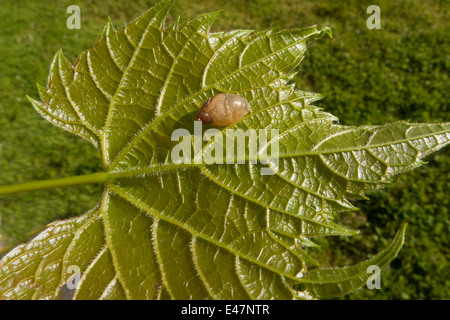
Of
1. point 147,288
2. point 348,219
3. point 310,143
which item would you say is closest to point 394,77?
point 348,219

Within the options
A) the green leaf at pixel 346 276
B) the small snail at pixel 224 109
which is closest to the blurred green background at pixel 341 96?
the green leaf at pixel 346 276

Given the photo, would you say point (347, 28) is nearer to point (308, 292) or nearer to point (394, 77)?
point (394, 77)

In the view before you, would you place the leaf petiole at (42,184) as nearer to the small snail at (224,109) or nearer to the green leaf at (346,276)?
the small snail at (224,109)

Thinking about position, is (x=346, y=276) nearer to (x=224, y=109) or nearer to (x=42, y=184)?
(x=224, y=109)

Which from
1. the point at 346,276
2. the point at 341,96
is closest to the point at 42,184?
the point at 346,276

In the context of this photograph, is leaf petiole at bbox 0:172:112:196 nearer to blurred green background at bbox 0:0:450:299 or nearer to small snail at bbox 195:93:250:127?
small snail at bbox 195:93:250:127
